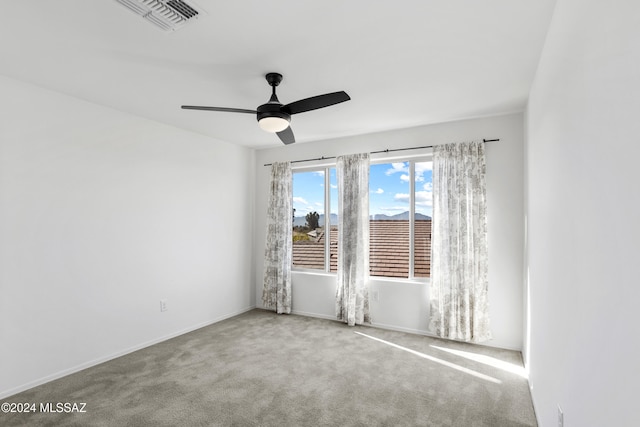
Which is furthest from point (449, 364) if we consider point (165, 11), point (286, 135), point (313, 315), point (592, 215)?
point (165, 11)

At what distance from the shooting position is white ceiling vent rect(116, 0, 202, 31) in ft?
6.01

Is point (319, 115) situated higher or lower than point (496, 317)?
higher

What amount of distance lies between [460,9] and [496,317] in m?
3.25

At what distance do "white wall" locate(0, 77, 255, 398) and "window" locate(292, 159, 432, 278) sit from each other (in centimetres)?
145

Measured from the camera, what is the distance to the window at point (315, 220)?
5008 mm

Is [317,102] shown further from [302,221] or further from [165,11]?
[302,221]

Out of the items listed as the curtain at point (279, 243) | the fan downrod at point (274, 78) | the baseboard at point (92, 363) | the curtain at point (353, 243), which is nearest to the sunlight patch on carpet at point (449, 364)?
the curtain at point (353, 243)

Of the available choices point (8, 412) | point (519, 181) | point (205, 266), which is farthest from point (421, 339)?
point (8, 412)

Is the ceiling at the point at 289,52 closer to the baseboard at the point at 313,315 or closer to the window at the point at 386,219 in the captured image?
the window at the point at 386,219

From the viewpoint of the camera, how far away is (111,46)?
2311 millimetres

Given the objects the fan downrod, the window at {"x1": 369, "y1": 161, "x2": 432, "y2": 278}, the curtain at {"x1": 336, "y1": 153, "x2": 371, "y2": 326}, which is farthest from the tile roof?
→ the fan downrod

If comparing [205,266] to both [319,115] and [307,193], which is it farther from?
[319,115]

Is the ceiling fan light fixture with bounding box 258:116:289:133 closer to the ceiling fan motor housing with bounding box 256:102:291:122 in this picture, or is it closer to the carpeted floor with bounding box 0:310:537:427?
the ceiling fan motor housing with bounding box 256:102:291:122

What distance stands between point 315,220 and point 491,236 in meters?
2.45
